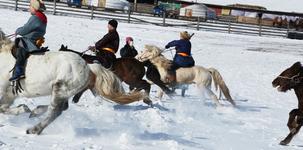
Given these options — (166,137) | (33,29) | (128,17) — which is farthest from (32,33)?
(128,17)

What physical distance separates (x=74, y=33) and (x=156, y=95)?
A: 13.8 m

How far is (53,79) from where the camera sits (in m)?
7.09

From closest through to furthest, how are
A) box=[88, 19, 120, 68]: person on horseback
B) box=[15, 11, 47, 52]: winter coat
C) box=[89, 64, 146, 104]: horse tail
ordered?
box=[89, 64, 146, 104]: horse tail → box=[15, 11, 47, 52]: winter coat → box=[88, 19, 120, 68]: person on horseback

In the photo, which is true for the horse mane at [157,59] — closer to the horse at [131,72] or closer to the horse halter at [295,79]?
the horse at [131,72]

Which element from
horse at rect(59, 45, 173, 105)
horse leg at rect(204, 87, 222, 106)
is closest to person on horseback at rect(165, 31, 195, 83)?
horse leg at rect(204, 87, 222, 106)

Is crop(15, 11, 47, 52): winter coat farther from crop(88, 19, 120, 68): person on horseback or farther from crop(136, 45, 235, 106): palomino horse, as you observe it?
crop(136, 45, 235, 106): palomino horse

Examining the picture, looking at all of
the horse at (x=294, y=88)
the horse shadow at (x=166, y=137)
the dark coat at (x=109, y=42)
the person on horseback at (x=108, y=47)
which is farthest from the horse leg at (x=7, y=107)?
the horse at (x=294, y=88)

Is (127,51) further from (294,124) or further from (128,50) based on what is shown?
(294,124)

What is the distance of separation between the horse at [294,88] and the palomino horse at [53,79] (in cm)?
326

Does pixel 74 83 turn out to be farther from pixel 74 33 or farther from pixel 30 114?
pixel 74 33

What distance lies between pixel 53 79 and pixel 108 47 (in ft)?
12.7

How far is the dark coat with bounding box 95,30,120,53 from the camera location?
10.8 metres

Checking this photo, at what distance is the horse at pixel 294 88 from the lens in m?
8.75

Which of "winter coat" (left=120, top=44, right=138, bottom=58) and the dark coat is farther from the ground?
the dark coat
